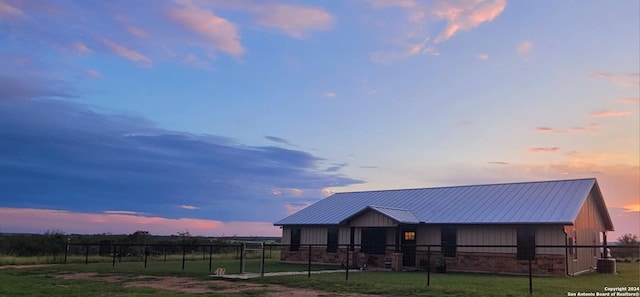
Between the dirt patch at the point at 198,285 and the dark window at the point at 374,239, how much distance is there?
1170 centimetres

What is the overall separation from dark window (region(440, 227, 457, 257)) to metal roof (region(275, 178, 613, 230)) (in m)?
0.55

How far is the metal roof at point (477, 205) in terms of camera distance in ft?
79.4

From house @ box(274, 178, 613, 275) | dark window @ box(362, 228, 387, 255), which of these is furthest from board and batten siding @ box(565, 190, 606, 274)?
dark window @ box(362, 228, 387, 255)

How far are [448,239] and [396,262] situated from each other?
2.89 meters

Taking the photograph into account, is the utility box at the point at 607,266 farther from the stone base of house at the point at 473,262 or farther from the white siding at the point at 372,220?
the white siding at the point at 372,220

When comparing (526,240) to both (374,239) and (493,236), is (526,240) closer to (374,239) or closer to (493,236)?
(493,236)

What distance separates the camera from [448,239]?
26.4 metres

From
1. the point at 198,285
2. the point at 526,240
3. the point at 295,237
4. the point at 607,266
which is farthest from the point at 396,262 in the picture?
the point at 198,285

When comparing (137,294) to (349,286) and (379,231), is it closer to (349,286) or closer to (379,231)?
(349,286)

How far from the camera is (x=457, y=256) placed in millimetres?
25578

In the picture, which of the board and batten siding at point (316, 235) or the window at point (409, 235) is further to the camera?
the board and batten siding at point (316, 235)

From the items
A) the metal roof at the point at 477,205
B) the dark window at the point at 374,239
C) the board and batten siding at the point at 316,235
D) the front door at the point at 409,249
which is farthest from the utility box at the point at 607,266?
the board and batten siding at the point at 316,235

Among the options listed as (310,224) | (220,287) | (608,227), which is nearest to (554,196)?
(608,227)

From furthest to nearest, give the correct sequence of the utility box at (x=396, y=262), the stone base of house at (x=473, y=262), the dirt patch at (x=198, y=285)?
the utility box at (x=396, y=262) < the stone base of house at (x=473, y=262) < the dirt patch at (x=198, y=285)
